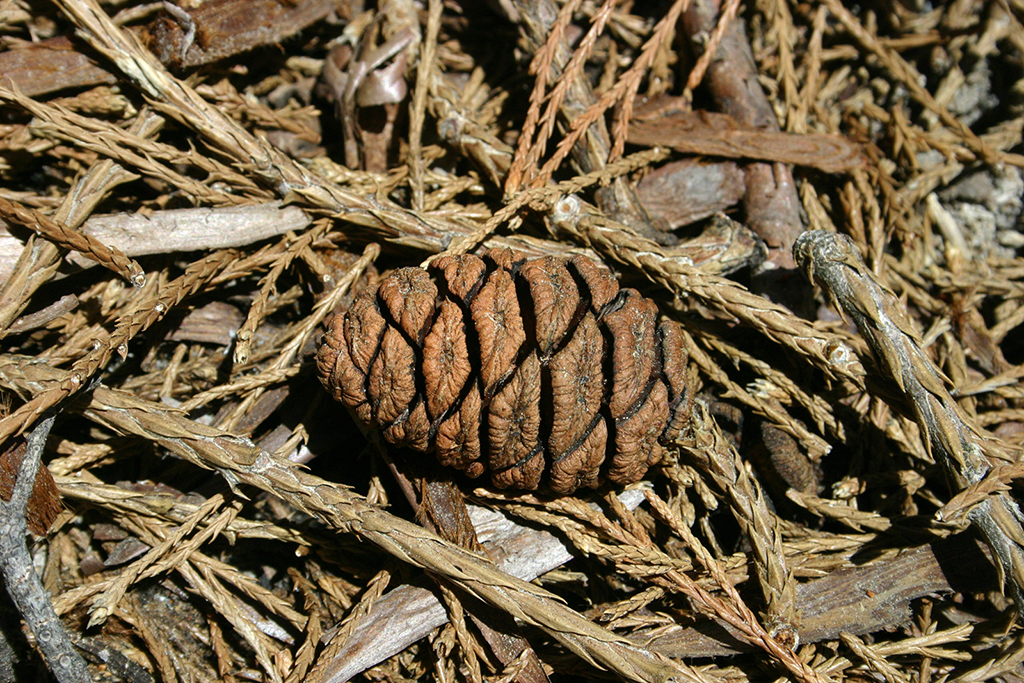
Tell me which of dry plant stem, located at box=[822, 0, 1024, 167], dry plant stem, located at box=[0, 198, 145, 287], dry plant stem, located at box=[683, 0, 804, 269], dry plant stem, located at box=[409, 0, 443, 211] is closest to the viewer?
dry plant stem, located at box=[0, 198, 145, 287]

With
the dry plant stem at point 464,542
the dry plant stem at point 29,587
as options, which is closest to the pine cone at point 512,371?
the dry plant stem at point 464,542

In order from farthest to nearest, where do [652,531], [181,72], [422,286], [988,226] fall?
[988,226] < [181,72] < [652,531] < [422,286]

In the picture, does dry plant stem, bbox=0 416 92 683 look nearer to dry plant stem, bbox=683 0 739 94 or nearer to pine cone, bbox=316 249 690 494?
pine cone, bbox=316 249 690 494

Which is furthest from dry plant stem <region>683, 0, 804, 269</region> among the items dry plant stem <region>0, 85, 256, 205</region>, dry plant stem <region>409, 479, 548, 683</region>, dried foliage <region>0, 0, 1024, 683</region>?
dry plant stem <region>0, 85, 256, 205</region>

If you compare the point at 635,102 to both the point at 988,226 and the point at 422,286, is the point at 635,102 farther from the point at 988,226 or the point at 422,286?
the point at 988,226

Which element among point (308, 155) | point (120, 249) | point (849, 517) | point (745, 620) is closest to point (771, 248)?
point (849, 517)
